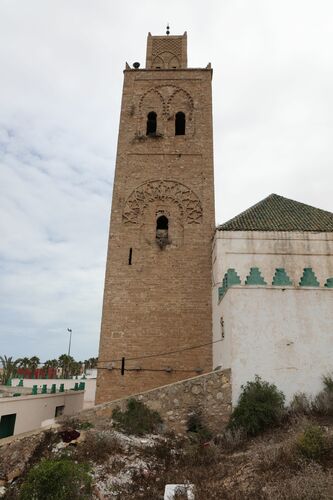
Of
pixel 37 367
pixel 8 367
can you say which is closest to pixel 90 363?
pixel 37 367

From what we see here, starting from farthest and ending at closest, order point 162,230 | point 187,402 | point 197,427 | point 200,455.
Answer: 1. point 162,230
2. point 187,402
3. point 197,427
4. point 200,455

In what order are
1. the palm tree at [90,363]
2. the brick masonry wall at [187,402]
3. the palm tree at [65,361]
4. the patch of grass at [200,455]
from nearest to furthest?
the patch of grass at [200,455] → the brick masonry wall at [187,402] → the palm tree at [65,361] → the palm tree at [90,363]

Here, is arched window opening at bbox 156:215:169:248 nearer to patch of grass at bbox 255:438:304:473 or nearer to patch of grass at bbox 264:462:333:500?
patch of grass at bbox 255:438:304:473

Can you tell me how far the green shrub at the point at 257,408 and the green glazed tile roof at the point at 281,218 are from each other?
5962 millimetres

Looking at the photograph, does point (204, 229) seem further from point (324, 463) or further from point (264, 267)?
point (324, 463)

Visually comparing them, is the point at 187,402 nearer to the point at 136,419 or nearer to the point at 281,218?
the point at 136,419

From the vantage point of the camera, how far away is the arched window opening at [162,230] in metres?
14.9

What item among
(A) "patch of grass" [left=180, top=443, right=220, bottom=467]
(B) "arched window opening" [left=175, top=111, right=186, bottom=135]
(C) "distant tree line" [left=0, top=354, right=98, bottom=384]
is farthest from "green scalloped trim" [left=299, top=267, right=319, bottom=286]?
(C) "distant tree line" [left=0, top=354, right=98, bottom=384]

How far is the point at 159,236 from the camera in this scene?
49.5 ft

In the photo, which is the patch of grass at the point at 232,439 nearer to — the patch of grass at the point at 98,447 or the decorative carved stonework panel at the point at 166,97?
the patch of grass at the point at 98,447

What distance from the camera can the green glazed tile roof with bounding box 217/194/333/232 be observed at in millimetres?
13188

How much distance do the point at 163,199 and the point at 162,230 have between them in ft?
4.62

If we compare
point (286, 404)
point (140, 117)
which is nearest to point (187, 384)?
point (286, 404)

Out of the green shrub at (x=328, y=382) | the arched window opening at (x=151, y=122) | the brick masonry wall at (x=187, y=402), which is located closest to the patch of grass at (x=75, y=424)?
the brick masonry wall at (x=187, y=402)
